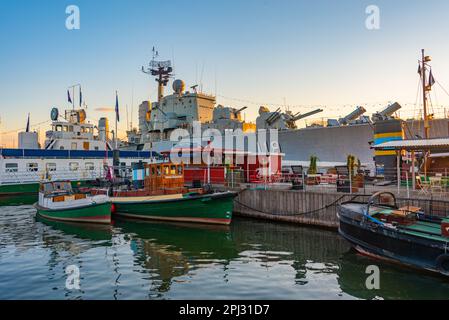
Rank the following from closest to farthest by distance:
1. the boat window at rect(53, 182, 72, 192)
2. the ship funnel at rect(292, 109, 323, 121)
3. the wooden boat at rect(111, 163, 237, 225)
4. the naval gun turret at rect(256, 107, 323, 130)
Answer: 1. the wooden boat at rect(111, 163, 237, 225)
2. the boat window at rect(53, 182, 72, 192)
3. the ship funnel at rect(292, 109, 323, 121)
4. the naval gun turret at rect(256, 107, 323, 130)

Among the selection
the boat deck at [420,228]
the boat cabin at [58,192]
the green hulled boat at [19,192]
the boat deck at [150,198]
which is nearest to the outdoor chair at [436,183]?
the boat deck at [420,228]

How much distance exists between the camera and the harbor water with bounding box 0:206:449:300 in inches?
359

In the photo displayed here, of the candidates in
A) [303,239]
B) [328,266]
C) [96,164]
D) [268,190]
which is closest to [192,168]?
[268,190]

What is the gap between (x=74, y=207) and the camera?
19.3 metres

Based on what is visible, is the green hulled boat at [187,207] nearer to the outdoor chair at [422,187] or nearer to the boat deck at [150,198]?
the boat deck at [150,198]

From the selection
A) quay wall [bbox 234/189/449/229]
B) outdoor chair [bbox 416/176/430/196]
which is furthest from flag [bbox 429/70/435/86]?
quay wall [bbox 234/189/449/229]

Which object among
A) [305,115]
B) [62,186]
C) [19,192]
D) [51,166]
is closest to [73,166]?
[51,166]

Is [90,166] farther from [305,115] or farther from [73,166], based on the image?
[305,115]

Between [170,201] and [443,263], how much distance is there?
13.3 metres

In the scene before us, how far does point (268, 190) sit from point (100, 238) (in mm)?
9482

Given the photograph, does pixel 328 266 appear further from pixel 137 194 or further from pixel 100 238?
pixel 137 194

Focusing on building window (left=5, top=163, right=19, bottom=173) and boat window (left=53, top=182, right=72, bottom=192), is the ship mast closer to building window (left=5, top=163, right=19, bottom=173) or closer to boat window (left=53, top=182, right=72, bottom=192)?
boat window (left=53, top=182, right=72, bottom=192)

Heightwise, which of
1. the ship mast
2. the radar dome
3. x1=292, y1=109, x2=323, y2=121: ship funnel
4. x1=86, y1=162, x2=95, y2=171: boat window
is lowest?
x1=86, y1=162, x2=95, y2=171: boat window

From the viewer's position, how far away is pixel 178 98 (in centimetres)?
5744
